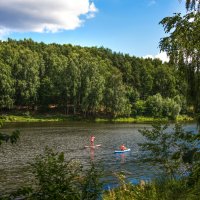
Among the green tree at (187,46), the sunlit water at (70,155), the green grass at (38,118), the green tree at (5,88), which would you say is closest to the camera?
the green tree at (187,46)

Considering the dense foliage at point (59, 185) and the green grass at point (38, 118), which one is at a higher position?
the dense foliage at point (59, 185)

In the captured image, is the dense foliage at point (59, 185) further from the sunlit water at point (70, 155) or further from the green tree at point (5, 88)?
the green tree at point (5, 88)

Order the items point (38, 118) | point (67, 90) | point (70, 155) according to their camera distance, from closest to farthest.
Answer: point (70, 155) < point (38, 118) < point (67, 90)

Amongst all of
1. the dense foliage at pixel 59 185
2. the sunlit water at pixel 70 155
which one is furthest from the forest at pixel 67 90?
the dense foliage at pixel 59 185

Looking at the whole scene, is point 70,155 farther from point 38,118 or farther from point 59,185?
point 38,118

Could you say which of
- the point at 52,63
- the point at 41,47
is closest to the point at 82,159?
the point at 52,63

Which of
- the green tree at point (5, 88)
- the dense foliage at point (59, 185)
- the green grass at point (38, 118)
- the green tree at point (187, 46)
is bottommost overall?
the green grass at point (38, 118)

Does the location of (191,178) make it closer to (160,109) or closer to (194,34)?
(194,34)

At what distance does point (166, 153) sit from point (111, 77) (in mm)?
87770

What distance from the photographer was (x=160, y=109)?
107 meters

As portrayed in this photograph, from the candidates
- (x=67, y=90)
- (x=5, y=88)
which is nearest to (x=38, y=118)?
(x=5, y=88)

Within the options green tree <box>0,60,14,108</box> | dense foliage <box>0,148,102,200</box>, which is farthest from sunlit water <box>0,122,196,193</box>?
green tree <box>0,60,14,108</box>

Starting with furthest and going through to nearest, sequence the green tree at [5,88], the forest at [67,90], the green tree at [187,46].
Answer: the forest at [67,90] → the green tree at [5,88] → the green tree at [187,46]

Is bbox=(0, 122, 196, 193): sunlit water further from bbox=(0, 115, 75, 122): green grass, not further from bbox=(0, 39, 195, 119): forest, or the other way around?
bbox=(0, 39, 195, 119): forest
